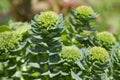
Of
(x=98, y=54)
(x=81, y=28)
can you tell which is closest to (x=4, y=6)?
(x=81, y=28)

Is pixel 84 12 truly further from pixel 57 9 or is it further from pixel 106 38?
pixel 57 9

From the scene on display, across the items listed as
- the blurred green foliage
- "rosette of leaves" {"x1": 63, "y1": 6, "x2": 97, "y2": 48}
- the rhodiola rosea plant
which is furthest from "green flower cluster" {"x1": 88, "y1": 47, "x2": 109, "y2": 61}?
the blurred green foliage

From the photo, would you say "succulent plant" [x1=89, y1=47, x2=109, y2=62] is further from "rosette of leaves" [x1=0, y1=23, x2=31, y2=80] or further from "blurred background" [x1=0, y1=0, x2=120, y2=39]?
"blurred background" [x1=0, y1=0, x2=120, y2=39]

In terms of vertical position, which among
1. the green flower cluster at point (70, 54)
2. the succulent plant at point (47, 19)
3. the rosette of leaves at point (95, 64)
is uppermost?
the succulent plant at point (47, 19)

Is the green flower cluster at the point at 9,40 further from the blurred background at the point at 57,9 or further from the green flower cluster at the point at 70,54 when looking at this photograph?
the blurred background at the point at 57,9

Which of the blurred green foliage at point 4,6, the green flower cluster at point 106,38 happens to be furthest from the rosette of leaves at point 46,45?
the blurred green foliage at point 4,6

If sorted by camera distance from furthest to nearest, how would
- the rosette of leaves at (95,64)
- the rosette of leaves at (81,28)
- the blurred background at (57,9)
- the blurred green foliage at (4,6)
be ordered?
the blurred background at (57,9), the blurred green foliage at (4,6), the rosette of leaves at (81,28), the rosette of leaves at (95,64)

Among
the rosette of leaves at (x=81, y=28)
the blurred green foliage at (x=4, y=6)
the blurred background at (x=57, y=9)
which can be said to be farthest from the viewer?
the blurred background at (x=57, y=9)
